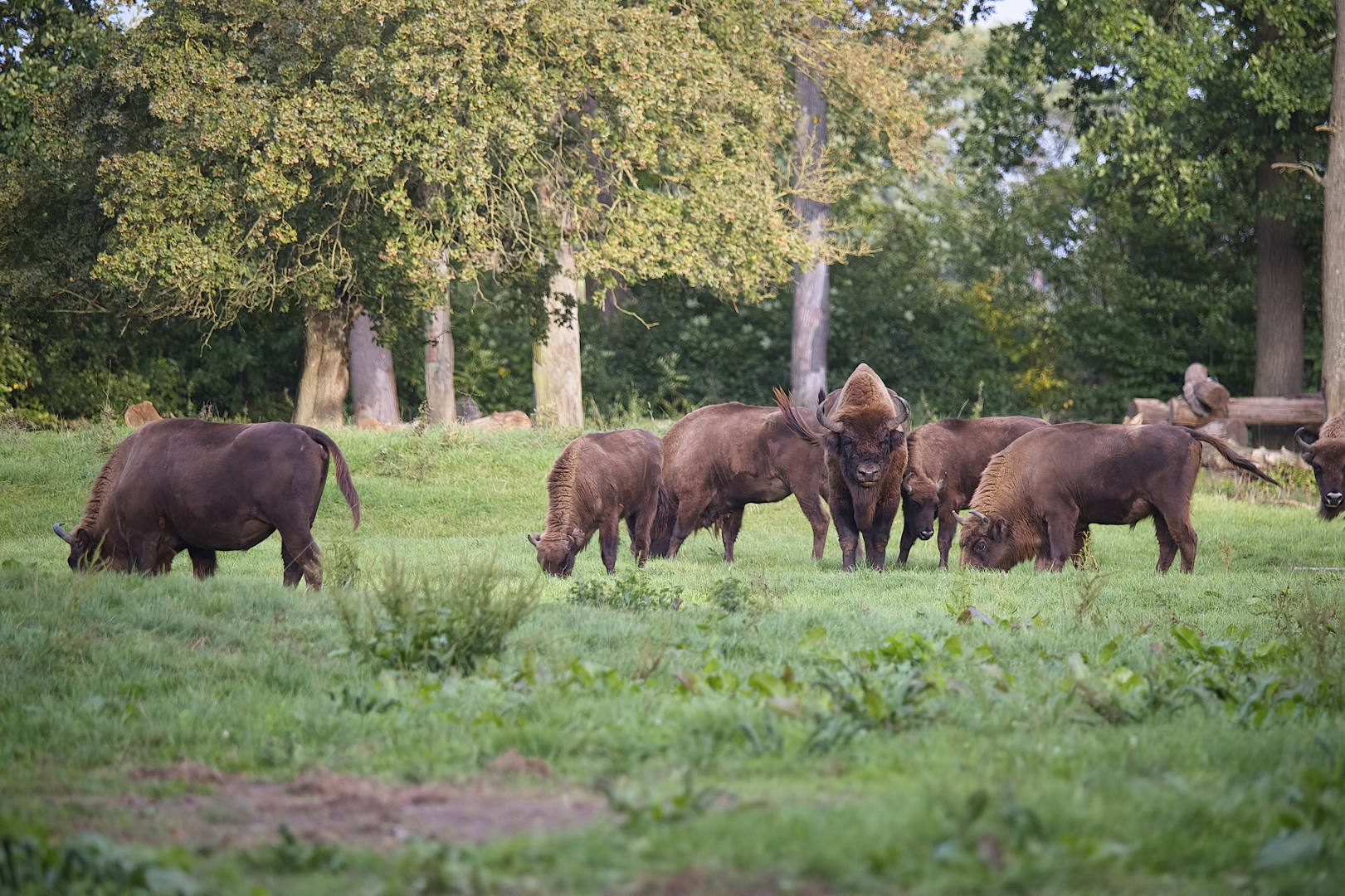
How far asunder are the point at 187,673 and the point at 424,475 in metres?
13.9

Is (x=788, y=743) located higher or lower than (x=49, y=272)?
lower

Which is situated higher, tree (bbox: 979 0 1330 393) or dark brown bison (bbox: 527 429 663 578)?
tree (bbox: 979 0 1330 393)

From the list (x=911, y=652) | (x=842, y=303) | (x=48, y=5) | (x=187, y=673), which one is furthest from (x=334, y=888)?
(x=842, y=303)

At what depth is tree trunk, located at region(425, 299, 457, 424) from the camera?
2762 centimetres

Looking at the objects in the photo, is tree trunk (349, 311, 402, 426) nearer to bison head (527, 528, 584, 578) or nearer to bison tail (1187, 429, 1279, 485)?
bison head (527, 528, 584, 578)

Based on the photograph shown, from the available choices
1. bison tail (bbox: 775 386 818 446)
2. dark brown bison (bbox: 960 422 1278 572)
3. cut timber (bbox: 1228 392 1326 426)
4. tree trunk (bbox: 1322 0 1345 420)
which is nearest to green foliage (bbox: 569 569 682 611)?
bison tail (bbox: 775 386 818 446)

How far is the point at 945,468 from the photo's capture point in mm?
16219

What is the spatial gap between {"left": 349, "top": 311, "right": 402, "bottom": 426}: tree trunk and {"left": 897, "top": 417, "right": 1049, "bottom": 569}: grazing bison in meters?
14.7

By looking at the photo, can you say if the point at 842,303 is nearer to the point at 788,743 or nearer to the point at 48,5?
the point at 48,5

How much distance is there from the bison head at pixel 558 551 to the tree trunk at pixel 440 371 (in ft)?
45.5

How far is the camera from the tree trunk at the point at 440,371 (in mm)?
27625

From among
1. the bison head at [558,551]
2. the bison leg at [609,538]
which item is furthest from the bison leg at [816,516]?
the bison head at [558,551]

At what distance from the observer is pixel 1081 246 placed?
121ft

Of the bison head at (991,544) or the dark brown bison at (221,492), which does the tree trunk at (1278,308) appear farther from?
the dark brown bison at (221,492)
